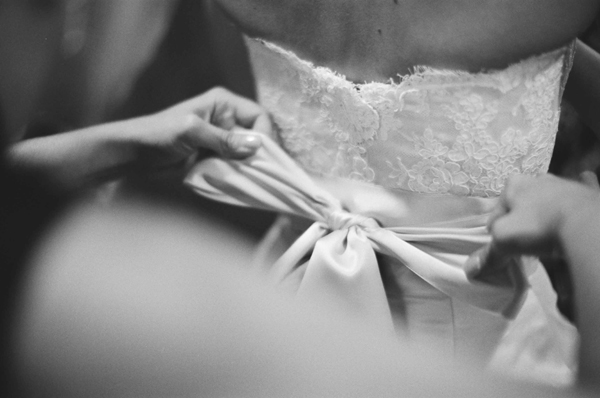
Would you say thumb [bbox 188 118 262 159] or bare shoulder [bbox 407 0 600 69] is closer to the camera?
bare shoulder [bbox 407 0 600 69]

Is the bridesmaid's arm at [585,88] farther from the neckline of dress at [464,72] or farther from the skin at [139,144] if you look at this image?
the skin at [139,144]

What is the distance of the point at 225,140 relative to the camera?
1.70 ft

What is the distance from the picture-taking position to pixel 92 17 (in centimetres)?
51

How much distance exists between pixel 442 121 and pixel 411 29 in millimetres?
85

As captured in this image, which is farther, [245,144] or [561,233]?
[245,144]

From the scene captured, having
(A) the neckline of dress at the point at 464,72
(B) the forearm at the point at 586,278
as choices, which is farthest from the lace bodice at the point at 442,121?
(B) the forearm at the point at 586,278

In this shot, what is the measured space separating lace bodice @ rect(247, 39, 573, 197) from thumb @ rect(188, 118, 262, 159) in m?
0.07

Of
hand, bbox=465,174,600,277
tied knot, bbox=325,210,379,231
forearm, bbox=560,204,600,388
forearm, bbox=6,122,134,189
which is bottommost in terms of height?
forearm, bbox=560,204,600,388

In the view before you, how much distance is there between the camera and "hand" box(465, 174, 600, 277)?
15.0 inches

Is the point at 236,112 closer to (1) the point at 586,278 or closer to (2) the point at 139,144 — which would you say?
(2) the point at 139,144

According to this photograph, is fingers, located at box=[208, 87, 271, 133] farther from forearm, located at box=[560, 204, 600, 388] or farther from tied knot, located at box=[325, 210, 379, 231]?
forearm, located at box=[560, 204, 600, 388]

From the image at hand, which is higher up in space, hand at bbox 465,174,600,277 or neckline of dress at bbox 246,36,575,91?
neckline of dress at bbox 246,36,575,91

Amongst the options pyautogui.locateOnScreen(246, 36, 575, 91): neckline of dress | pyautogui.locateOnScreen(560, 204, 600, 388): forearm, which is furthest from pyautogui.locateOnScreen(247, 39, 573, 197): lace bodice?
pyautogui.locateOnScreen(560, 204, 600, 388): forearm

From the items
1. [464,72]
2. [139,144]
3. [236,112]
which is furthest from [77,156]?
[464,72]
